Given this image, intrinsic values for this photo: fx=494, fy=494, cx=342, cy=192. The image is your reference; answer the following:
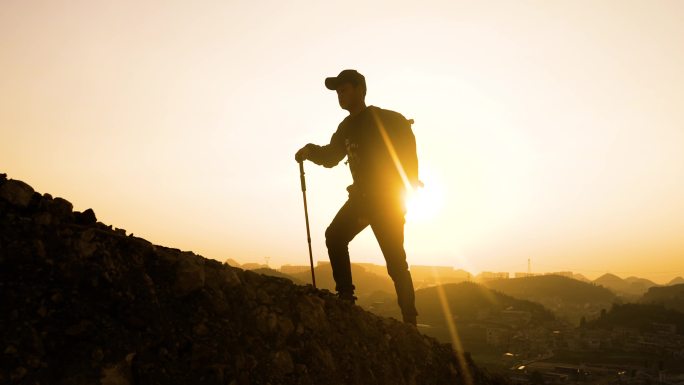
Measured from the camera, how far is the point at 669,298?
6678 inches

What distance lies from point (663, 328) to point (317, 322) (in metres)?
127

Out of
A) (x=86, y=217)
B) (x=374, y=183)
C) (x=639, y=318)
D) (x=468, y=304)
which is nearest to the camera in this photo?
(x=86, y=217)

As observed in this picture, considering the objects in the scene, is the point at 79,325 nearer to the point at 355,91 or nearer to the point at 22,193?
the point at 22,193

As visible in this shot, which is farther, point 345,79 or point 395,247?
point 345,79

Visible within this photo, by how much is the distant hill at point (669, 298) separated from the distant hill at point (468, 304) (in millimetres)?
43690

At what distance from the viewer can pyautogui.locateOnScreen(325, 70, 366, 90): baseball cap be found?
6.00 m

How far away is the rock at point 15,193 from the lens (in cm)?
331

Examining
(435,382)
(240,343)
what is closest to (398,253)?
(435,382)

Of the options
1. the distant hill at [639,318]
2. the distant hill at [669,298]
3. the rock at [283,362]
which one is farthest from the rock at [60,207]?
the distant hill at [669,298]

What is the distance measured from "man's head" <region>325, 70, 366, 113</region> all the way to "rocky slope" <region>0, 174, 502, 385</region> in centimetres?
260

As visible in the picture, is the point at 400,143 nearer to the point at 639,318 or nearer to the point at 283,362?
the point at 283,362

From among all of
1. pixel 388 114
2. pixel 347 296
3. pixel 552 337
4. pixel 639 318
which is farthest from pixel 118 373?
pixel 639 318

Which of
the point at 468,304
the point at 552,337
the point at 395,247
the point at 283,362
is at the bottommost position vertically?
the point at 552,337

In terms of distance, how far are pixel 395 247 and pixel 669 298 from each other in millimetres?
201531
